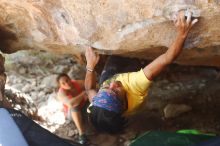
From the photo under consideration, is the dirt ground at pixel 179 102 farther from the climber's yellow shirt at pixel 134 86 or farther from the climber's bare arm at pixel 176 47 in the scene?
the climber's bare arm at pixel 176 47

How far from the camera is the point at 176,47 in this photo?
246 cm

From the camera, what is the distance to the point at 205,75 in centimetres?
379

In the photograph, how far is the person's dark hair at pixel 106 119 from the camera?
109 inches

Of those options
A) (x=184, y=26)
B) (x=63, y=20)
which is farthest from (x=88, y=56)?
(x=184, y=26)

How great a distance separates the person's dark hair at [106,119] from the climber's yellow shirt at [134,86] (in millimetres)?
119

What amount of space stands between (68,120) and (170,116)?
902mm

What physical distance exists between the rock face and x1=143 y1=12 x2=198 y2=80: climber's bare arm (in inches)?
2.7

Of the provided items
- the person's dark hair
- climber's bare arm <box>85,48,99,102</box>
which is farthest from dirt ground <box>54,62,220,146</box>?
climber's bare arm <box>85,48,99,102</box>

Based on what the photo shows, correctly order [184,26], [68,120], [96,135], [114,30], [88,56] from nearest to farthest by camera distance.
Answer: [184,26] < [114,30] < [88,56] < [96,135] < [68,120]

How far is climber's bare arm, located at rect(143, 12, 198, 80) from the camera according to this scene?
2324mm

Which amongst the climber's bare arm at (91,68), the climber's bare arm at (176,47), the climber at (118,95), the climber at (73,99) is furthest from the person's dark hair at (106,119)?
the climber at (73,99)

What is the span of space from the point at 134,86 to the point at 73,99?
817mm

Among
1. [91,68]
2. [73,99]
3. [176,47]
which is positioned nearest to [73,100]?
[73,99]

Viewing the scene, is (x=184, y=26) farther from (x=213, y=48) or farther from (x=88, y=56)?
(x=88, y=56)
